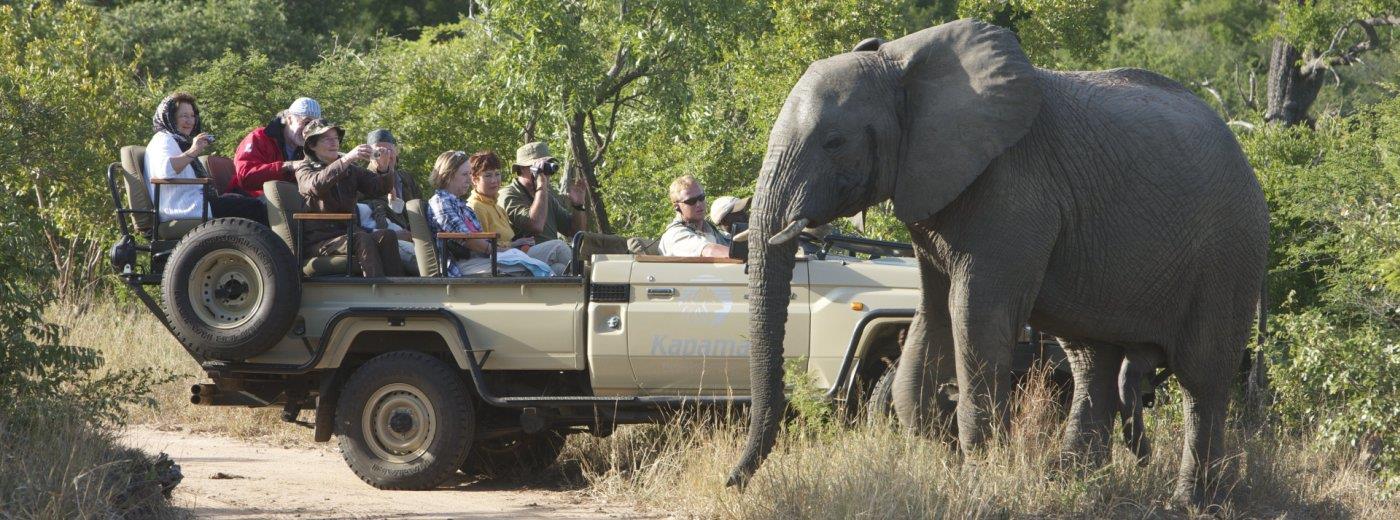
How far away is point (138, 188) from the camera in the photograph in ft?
29.5

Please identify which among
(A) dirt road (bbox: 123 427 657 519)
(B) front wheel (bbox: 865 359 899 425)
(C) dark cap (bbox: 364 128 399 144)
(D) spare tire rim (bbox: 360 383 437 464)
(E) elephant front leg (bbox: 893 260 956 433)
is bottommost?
(A) dirt road (bbox: 123 427 657 519)

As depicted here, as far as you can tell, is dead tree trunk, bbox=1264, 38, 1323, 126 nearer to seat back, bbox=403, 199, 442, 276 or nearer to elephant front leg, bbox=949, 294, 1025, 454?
seat back, bbox=403, 199, 442, 276

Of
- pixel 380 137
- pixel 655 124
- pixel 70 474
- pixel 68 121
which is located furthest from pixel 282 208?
pixel 655 124

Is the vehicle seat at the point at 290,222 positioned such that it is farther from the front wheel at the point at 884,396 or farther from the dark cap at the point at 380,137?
the front wheel at the point at 884,396

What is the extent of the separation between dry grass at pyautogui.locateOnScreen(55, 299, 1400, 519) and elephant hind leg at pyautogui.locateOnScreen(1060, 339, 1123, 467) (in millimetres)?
135

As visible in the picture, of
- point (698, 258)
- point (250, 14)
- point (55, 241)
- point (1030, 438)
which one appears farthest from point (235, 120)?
point (1030, 438)

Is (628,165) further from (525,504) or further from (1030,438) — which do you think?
(1030,438)

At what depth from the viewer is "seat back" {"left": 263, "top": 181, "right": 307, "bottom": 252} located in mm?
8812

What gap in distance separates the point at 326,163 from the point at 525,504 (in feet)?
8.17

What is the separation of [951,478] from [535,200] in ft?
12.4

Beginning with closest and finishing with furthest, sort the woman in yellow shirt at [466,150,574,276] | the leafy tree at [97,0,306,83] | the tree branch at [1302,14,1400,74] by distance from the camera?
the woman in yellow shirt at [466,150,574,276], the tree branch at [1302,14,1400,74], the leafy tree at [97,0,306,83]

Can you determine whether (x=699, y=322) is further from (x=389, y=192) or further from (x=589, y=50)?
(x=589, y=50)

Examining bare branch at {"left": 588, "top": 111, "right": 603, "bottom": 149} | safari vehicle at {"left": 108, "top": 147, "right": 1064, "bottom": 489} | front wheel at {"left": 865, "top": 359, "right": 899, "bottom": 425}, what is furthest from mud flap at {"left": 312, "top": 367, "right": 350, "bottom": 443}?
bare branch at {"left": 588, "top": 111, "right": 603, "bottom": 149}

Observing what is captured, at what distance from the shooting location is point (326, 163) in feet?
30.4
